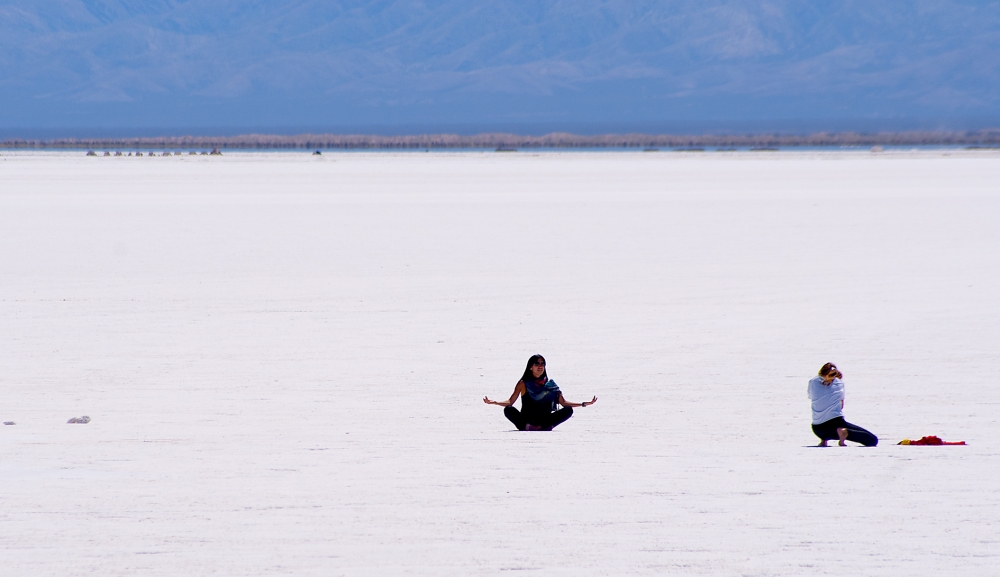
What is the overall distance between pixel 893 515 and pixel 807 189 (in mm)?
32254

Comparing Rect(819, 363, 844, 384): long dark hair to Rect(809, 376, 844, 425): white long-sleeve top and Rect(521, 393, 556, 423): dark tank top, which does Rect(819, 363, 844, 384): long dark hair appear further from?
Rect(521, 393, 556, 423): dark tank top

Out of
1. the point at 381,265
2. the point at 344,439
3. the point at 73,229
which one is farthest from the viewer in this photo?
the point at 73,229

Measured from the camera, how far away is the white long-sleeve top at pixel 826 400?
757 centimetres

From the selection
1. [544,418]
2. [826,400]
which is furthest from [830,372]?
[544,418]

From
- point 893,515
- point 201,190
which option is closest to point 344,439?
point 893,515

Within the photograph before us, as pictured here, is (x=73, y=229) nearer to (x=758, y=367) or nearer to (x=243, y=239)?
(x=243, y=239)

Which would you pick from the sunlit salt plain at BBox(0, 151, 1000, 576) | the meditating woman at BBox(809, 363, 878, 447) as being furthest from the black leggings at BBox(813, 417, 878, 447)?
the sunlit salt plain at BBox(0, 151, 1000, 576)

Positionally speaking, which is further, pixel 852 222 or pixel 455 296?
pixel 852 222

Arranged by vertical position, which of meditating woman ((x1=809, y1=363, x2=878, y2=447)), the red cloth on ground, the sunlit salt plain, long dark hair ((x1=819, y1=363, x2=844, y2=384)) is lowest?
the sunlit salt plain

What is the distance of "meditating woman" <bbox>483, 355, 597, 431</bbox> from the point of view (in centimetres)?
805

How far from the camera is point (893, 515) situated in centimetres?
618

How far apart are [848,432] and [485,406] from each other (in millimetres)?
2784

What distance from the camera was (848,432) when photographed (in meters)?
7.45

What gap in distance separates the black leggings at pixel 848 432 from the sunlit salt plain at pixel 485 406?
0.41 feet
